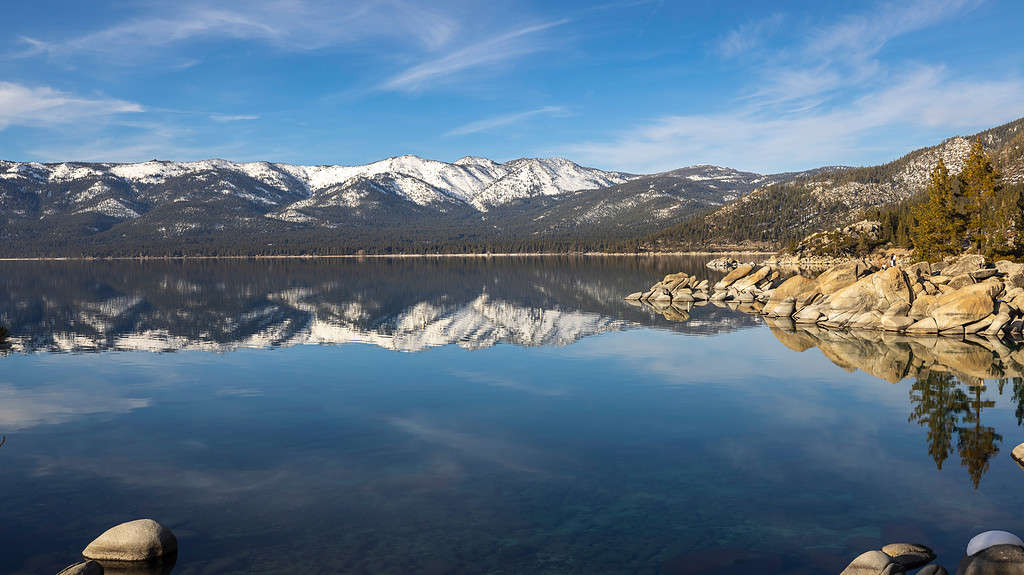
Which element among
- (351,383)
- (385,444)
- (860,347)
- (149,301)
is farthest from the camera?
(149,301)

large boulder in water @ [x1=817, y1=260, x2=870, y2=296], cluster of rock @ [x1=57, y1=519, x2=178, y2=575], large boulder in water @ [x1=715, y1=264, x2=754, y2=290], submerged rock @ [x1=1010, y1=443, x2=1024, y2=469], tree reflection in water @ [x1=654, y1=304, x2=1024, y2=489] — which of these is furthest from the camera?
large boulder in water @ [x1=715, y1=264, x2=754, y2=290]

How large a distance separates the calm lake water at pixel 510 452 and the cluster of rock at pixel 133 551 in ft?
2.29

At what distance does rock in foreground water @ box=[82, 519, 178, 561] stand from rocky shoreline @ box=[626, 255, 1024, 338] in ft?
184

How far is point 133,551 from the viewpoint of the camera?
17500mm

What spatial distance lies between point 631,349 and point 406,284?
86.3m

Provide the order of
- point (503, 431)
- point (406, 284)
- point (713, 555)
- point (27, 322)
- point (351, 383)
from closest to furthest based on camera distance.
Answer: point (713, 555), point (503, 431), point (351, 383), point (27, 322), point (406, 284)

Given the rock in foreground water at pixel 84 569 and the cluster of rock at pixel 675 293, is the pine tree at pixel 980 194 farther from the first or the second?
the rock in foreground water at pixel 84 569

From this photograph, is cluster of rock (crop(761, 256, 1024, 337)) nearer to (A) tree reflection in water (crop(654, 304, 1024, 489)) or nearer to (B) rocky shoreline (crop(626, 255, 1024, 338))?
(B) rocky shoreline (crop(626, 255, 1024, 338))

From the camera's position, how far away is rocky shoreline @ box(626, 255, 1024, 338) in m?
54.9

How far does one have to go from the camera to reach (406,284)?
440 ft

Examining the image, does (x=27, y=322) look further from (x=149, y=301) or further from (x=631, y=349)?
(x=631, y=349)

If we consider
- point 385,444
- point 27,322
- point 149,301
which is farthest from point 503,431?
point 149,301

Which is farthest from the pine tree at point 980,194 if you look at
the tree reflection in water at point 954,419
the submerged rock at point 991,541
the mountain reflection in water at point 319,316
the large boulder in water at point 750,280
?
the submerged rock at point 991,541

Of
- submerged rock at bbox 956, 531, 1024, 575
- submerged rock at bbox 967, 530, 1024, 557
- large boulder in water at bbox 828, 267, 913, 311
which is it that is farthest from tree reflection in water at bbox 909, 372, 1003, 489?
large boulder in water at bbox 828, 267, 913, 311
